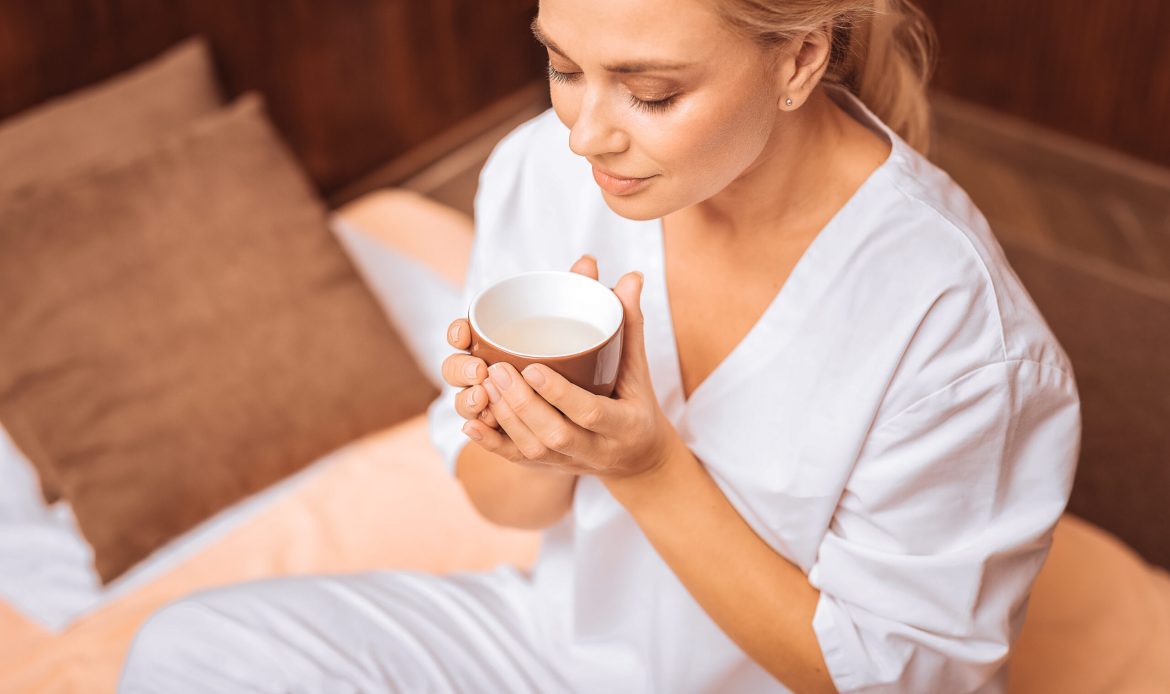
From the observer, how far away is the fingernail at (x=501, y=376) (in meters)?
0.83

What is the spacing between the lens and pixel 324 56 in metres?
2.42

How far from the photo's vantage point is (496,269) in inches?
48.9

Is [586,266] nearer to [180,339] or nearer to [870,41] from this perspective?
[870,41]

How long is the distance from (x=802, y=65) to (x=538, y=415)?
39 centimetres

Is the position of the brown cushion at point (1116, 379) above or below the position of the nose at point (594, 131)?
below

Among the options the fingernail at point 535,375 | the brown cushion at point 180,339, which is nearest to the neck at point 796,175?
the fingernail at point 535,375

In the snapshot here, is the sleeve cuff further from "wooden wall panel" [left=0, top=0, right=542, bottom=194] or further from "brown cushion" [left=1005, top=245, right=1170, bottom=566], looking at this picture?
"wooden wall panel" [left=0, top=0, right=542, bottom=194]

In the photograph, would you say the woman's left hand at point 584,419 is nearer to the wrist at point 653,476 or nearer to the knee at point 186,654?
the wrist at point 653,476

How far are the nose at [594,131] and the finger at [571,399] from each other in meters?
0.20

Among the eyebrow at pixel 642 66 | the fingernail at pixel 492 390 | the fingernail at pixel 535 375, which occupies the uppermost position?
the eyebrow at pixel 642 66

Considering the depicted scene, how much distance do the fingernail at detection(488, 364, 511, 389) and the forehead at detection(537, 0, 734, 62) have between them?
0.26 meters

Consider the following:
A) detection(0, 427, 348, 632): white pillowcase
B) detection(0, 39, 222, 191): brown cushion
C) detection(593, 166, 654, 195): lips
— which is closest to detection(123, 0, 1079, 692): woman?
detection(593, 166, 654, 195): lips

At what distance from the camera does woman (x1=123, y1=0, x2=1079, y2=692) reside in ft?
2.94

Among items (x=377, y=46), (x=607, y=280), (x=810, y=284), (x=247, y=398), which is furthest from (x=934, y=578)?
(x=377, y=46)
